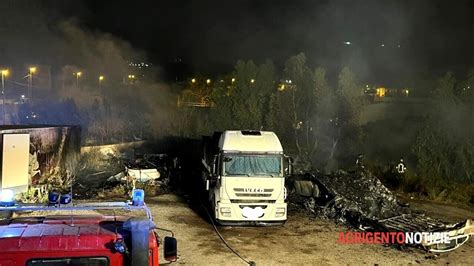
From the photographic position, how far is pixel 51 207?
491 cm

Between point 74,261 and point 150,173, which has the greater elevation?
point 74,261

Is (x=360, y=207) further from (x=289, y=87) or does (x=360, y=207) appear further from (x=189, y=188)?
(x=289, y=87)

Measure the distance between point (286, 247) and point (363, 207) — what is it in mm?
4547

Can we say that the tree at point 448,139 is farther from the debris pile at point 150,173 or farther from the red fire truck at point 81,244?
the red fire truck at point 81,244

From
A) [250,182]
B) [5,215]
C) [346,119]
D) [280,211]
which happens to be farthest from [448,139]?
[5,215]

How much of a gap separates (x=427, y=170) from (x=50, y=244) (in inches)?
1101

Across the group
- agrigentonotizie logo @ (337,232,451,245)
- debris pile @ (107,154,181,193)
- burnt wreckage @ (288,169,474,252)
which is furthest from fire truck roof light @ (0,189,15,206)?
debris pile @ (107,154,181,193)

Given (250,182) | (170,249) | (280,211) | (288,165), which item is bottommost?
(280,211)

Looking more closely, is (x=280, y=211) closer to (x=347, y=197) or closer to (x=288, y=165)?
(x=288, y=165)

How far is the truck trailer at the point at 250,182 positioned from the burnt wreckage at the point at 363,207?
2.63 metres

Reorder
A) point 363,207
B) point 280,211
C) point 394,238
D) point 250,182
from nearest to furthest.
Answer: point 394,238, point 250,182, point 280,211, point 363,207

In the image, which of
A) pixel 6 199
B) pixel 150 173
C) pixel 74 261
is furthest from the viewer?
pixel 150 173

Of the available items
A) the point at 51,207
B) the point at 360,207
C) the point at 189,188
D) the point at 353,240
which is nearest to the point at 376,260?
the point at 353,240

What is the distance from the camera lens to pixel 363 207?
15.3 metres
